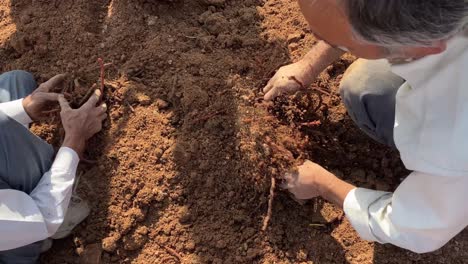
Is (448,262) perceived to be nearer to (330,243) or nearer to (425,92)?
(330,243)

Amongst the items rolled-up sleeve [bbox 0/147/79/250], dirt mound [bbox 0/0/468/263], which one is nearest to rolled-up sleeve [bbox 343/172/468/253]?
dirt mound [bbox 0/0/468/263]

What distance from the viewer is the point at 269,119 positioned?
1897mm

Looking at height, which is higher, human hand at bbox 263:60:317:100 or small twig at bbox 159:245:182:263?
human hand at bbox 263:60:317:100

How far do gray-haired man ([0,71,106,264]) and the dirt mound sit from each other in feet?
0.28

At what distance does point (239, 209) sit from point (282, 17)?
90 cm

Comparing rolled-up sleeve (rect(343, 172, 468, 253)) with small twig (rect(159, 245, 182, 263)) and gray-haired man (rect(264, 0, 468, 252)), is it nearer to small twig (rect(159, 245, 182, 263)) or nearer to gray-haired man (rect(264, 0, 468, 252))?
gray-haired man (rect(264, 0, 468, 252))

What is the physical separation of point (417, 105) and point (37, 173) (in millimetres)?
1372

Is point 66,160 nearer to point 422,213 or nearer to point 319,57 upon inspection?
point 319,57

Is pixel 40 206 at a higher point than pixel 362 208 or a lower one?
lower

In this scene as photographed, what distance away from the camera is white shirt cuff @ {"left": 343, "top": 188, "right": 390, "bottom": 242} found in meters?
1.39

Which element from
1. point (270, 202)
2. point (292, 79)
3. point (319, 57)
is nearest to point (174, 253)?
point (270, 202)

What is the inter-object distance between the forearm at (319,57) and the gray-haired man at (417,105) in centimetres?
42

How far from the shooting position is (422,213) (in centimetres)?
121

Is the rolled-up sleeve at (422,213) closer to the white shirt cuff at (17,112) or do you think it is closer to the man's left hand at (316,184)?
the man's left hand at (316,184)
